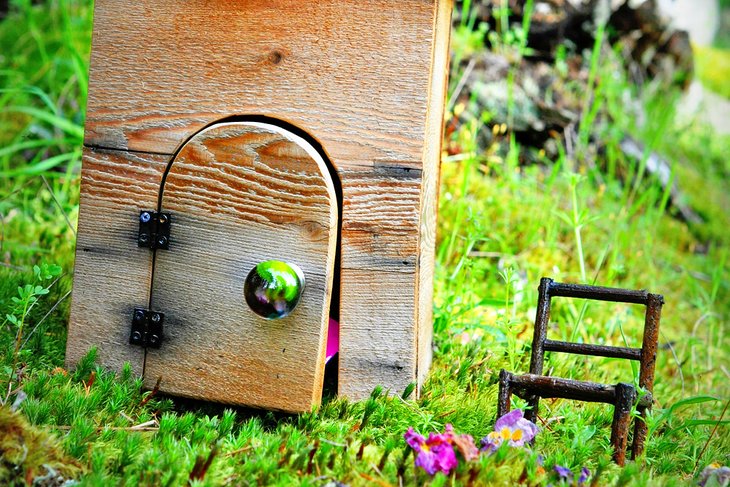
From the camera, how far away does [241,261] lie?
2.30 m

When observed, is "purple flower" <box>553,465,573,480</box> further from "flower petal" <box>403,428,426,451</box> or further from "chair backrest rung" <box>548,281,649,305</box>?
"chair backrest rung" <box>548,281,649,305</box>

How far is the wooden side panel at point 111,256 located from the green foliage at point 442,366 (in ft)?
0.33

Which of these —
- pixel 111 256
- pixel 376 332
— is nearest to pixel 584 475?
pixel 376 332

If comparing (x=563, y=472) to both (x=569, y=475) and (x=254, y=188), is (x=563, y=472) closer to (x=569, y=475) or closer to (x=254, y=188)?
(x=569, y=475)

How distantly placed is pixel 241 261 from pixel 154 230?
33 cm

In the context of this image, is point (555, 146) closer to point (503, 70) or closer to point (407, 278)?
point (503, 70)

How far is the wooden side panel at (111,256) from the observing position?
7.87 ft

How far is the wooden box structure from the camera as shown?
2260 millimetres

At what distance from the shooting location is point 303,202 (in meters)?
2.25

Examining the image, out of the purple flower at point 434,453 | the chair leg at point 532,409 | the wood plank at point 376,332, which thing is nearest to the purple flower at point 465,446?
the purple flower at point 434,453

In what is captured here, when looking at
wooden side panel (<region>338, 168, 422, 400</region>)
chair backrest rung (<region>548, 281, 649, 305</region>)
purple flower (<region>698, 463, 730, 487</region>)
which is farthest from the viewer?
wooden side panel (<region>338, 168, 422, 400</region>)

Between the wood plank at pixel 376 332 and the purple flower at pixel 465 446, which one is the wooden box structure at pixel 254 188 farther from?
the purple flower at pixel 465 446

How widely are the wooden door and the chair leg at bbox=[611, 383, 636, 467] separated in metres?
0.90

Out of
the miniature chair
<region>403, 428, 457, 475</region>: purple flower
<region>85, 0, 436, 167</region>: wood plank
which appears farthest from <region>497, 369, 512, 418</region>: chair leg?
<region>85, 0, 436, 167</region>: wood plank
